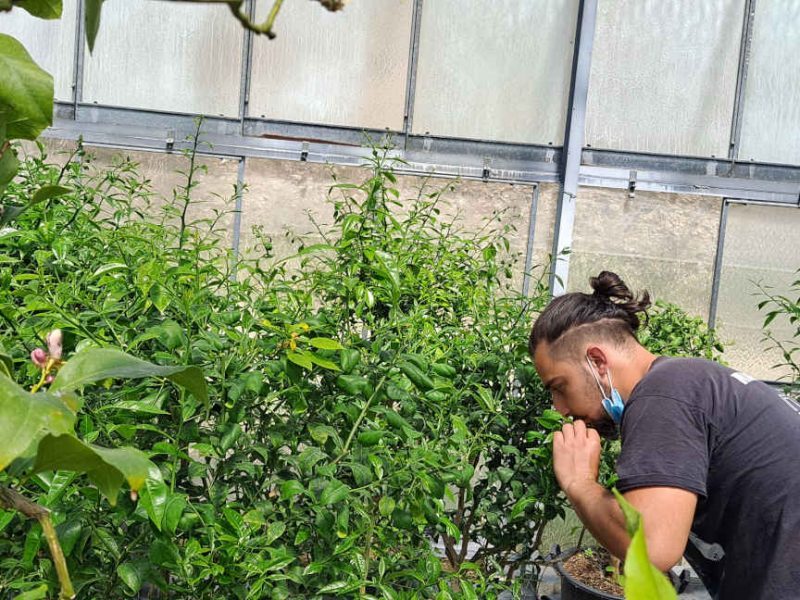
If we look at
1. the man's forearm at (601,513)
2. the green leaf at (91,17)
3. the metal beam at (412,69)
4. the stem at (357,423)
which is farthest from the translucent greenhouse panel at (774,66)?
the green leaf at (91,17)

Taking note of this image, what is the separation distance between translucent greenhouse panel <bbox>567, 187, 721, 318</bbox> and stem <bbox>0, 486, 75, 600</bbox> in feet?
19.2

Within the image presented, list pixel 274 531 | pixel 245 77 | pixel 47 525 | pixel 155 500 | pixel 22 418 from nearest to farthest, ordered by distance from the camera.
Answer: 1. pixel 22 418
2. pixel 47 525
3. pixel 155 500
4. pixel 274 531
5. pixel 245 77

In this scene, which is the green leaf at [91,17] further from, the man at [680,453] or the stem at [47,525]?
the man at [680,453]

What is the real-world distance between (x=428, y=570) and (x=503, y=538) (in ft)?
2.42

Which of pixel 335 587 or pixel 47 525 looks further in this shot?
pixel 335 587

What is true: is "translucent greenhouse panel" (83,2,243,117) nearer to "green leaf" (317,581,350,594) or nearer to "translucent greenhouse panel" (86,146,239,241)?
"translucent greenhouse panel" (86,146,239,241)

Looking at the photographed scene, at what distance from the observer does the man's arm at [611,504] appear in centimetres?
188

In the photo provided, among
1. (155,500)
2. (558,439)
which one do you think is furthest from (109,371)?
(558,439)

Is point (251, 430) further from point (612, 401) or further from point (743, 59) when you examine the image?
point (743, 59)

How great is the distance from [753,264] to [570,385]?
15.0 feet

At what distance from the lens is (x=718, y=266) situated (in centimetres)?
631

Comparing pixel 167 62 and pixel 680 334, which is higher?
pixel 167 62

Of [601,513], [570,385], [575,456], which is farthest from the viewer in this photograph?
[570,385]

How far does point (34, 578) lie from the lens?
153 centimetres
